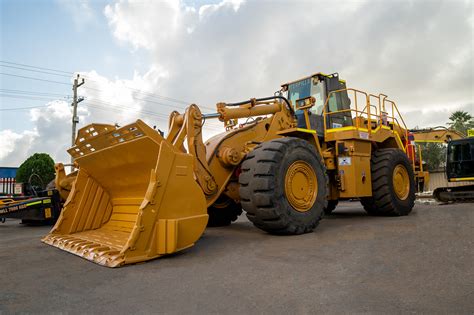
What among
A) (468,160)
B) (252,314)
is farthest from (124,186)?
(468,160)

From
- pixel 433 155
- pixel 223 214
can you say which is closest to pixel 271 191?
pixel 223 214

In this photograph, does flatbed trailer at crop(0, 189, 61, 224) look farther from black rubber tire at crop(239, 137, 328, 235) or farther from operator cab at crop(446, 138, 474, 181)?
operator cab at crop(446, 138, 474, 181)

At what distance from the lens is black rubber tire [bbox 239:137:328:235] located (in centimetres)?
513

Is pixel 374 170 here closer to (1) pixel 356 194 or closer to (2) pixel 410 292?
(1) pixel 356 194

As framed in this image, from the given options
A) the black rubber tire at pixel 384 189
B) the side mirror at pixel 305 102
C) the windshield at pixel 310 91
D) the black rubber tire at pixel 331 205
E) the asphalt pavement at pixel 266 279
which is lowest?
the asphalt pavement at pixel 266 279

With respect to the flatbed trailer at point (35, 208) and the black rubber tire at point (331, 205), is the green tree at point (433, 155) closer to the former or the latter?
the black rubber tire at point (331, 205)

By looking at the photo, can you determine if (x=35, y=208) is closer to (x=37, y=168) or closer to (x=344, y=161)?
(x=344, y=161)

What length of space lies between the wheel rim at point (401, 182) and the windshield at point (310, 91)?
2.35 m

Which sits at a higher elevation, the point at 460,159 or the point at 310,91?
the point at 310,91

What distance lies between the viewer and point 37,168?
23766mm

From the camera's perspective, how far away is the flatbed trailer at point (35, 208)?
8578 millimetres

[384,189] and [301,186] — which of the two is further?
[384,189]

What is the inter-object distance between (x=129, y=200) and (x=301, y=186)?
110 inches

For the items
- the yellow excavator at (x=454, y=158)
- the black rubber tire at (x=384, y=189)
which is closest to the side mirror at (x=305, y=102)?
the black rubber tire at (x=384, y=189)
